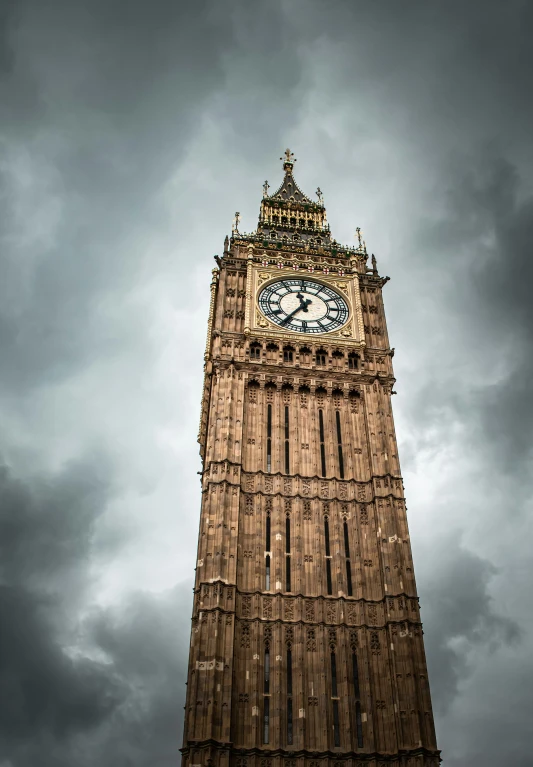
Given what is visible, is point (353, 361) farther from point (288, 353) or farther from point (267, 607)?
point (267, 607)

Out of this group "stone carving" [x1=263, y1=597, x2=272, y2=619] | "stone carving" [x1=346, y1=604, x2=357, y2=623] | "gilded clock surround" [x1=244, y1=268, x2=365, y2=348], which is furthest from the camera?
"gilded clock surround" [x1=244, y1=268, x2=365, y2=348]

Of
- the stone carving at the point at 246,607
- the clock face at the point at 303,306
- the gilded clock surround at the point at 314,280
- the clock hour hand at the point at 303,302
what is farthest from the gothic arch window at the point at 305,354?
the stone carving at the point at 246,607

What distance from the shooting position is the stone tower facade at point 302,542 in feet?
110

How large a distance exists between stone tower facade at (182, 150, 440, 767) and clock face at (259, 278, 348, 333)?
12 centimetres

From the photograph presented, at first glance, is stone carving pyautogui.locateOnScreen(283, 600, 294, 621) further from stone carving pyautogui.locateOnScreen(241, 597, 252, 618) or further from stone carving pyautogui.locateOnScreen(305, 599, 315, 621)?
stone carving pyautogui.locateOnScreen(241, 597, 252, 618)

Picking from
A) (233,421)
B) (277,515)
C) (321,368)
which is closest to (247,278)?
(321,368)

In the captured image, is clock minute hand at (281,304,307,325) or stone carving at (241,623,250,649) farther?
clock minute hand at (281,304,307,325)

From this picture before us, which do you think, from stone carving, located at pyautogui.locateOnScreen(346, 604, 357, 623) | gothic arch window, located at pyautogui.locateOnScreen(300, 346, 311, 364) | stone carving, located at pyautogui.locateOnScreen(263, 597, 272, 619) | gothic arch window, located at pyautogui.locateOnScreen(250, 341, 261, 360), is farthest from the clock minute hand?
stone carving, located at pyautogui.locateOnScreen(346, 604, 357, 623)

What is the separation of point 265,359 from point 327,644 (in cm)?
1930

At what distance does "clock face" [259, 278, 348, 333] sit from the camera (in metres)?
52.3

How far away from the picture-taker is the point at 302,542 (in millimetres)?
39938

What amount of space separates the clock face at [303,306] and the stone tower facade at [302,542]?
0.38ft

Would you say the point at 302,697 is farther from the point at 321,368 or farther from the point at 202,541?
the point at 321,368

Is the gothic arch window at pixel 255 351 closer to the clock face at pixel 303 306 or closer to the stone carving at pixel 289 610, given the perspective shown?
the clock face at pixel 303 306
